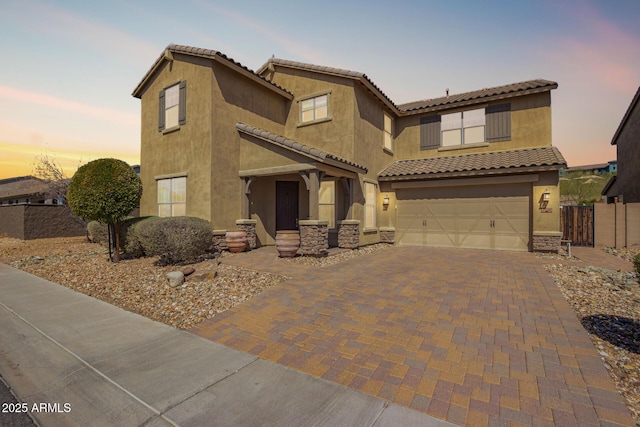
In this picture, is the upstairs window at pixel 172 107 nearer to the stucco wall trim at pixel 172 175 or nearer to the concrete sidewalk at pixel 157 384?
the stucco wall trim at pixel 172 175

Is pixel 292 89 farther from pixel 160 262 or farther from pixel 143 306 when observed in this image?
pixel 143 306

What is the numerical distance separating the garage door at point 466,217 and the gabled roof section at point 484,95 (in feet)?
14.3

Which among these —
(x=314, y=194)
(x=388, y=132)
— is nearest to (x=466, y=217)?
(x=388, y=132)

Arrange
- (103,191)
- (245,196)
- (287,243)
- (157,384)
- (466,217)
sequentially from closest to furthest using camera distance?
(157,384), (103,191), (287,243), (245,196), (466,217)

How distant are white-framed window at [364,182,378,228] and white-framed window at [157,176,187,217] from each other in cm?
778

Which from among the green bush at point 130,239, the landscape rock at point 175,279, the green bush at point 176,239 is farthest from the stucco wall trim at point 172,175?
the landscape rock at point 175,279

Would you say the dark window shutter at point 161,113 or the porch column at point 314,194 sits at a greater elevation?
the dark window shutter at point 161,113

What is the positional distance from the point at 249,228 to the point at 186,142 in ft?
14.4

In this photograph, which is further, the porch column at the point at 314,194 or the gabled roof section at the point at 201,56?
the gabled roof section at the point at 201,56

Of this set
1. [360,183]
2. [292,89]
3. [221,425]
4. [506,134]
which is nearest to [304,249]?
[360,183]

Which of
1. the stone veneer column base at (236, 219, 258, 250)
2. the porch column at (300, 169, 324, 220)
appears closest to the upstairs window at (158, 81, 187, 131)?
the stone veneer column base at (236, 219, 258, 250)

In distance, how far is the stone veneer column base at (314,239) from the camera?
31.8 ft

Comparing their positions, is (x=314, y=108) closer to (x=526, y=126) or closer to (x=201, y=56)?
(x=201, y=56)

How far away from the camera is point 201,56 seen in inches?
433
